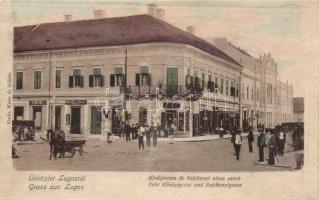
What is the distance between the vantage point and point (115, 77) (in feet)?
18.9

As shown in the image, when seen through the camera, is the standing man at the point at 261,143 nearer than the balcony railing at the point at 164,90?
Yes

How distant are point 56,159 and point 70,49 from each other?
3.19 ft

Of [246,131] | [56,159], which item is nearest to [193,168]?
[246,131]

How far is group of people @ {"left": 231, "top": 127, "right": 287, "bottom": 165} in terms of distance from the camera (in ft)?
18.2

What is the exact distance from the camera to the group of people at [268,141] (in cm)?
556

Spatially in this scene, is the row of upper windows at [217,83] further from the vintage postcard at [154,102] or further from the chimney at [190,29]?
the chimney at [190,29]

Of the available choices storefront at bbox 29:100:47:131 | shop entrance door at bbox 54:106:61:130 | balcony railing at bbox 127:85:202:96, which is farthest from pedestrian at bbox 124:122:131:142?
storefront at bbox 29:100:47:131

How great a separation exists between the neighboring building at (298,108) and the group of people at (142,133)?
112 cm

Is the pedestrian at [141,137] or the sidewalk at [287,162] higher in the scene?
the pedestrian at [141,137]

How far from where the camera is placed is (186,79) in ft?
18.8

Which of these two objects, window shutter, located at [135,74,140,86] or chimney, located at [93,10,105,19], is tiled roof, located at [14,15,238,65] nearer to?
chimney, located at [93,10,105,19]
